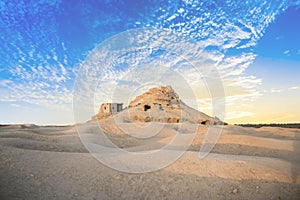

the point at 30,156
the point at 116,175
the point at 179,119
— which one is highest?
the point at 179,119

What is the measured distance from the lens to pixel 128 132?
1512cm

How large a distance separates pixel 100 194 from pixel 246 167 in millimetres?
4274

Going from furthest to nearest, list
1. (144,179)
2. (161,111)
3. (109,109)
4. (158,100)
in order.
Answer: (109,109), (158,100), (161,111), (144,179)

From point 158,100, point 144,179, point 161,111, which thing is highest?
point 158,100

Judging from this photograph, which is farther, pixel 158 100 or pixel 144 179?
pixel 158 100

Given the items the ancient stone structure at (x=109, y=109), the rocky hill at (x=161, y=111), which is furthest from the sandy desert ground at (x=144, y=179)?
the ancient stone structure at (x=109, y=109)

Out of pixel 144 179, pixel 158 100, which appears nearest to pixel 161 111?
pixel 158 100

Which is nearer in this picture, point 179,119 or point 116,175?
point 116,175

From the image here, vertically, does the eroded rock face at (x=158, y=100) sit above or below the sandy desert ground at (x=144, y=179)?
above

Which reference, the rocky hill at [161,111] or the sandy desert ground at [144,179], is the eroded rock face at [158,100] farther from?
the sandy desert ground at [144,179]

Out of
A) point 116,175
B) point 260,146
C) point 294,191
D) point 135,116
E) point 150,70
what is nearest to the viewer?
point 294,191

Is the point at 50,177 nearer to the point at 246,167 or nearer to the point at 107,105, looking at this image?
the point at 246,167

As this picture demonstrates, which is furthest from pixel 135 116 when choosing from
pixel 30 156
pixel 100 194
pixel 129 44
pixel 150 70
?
pixel 100 194

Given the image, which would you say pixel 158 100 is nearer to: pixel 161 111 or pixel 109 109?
pixel 161 111
